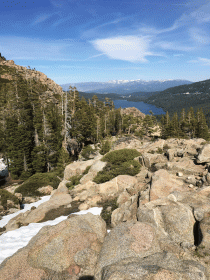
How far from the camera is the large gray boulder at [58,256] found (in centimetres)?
709

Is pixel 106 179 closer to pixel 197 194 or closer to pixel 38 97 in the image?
pixel 197 194

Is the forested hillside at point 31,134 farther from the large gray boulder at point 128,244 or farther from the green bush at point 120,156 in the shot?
the large gray boulder at point 128,244

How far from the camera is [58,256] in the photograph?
7527mm

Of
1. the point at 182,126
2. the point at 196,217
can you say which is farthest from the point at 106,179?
the point at 182,126

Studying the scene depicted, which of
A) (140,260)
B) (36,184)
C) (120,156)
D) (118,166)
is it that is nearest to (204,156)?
(118,166)

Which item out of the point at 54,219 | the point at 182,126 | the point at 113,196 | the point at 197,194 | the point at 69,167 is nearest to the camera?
the point at 197,194

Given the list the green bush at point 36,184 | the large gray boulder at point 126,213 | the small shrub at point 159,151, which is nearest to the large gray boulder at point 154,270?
the large gray boulder at point 126,213

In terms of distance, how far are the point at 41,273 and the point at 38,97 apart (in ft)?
130

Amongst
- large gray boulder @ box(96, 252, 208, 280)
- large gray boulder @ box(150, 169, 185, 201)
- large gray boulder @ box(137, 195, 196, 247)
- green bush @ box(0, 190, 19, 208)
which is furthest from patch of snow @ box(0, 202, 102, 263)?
large gray boulder @ box(150, 169, 185, 201)

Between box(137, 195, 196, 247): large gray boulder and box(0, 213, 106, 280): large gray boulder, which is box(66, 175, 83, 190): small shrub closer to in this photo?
box(0, 213, 106, 280): large gray boulder

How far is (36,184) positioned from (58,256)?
21.0 m

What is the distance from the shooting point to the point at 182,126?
245ft

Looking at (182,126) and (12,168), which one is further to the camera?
(182,126)

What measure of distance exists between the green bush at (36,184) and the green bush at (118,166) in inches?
392
